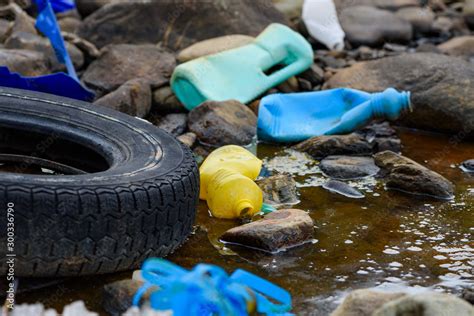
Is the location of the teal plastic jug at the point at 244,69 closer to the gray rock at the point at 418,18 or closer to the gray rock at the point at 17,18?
the gray rock at the point at 17,18

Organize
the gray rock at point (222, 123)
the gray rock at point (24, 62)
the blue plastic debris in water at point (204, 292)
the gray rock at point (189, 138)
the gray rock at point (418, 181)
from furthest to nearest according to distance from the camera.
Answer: the gray rock at point (24, 62)
the gray rock at point (222, 123)
the gray rock at point (189, 138)
the gray rock at point (418, 181)
the blue plastic debris in water at point (204, 292)

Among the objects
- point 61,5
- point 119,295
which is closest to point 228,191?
point 119,295

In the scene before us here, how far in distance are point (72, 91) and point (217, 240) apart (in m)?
1.95

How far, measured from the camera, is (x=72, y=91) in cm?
548

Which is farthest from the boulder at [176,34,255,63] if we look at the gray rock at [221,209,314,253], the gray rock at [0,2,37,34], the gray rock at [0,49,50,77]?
the gray rock at [221,209,314,253]

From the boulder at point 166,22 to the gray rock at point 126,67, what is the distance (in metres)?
0.61

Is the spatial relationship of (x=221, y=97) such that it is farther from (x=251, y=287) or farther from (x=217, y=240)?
(x=251, y=287)

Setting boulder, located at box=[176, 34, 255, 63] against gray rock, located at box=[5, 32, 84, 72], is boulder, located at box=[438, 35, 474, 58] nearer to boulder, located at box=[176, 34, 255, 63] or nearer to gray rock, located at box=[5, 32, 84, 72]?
boulder, located at box=[176, 34, 255, 63]

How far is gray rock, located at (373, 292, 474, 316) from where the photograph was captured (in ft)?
8.37

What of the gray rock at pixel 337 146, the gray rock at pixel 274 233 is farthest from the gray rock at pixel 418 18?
the gray rock at pixel 274 233

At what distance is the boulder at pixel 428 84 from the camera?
579cm

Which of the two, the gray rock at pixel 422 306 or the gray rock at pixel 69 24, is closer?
the gray rock at pixel 422 306

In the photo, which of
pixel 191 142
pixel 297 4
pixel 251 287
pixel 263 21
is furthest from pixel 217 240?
pixel 297 4

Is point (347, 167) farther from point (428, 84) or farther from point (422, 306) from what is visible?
point (422, 306)
